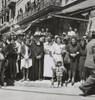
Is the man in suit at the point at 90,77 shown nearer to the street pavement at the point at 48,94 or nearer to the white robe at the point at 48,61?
the street pavement at the point at 48,94

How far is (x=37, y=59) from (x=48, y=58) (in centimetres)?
45

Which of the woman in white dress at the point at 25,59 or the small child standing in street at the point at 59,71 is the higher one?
the woman in white dress at the point at 25,59

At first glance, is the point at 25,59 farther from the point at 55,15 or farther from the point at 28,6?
the point at 28,6

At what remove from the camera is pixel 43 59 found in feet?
33.4

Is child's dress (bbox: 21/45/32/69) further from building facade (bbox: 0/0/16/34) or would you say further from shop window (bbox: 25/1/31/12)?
building facade (bbox: 0/0/16/34)

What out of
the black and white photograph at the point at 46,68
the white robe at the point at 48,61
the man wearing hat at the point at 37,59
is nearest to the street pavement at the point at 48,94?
the black and white photograph at the point at 46,68

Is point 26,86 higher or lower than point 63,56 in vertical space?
lower

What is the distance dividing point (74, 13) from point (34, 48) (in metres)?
6.23

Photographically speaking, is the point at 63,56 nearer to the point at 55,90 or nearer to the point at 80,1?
the point at 55,90

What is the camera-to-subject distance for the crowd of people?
30.3ft

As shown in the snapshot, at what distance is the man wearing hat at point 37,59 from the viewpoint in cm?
996

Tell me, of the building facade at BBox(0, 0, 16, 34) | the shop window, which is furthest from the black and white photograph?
the building facade at BBox(0, 0, 16, 34)

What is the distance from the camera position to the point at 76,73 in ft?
31.6

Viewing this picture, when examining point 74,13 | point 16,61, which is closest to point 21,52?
point 16,61
